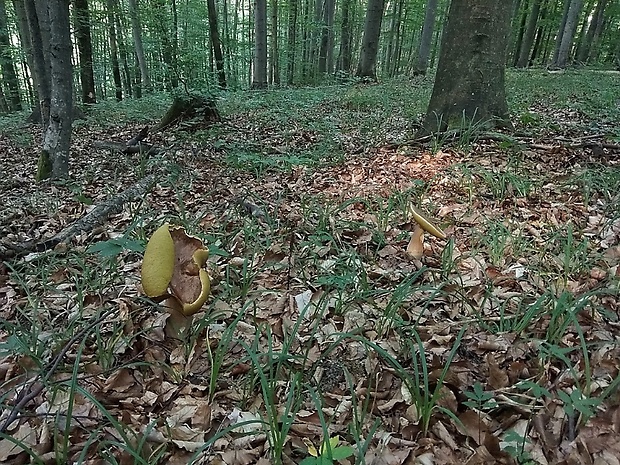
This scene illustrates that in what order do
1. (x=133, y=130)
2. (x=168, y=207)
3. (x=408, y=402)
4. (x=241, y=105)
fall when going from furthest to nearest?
(x=241, y=105) < (x=133, y=130) < (x=168, y=207) < (x=408, y=402)

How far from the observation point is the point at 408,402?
1.65m

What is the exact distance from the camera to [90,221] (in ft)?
11.4

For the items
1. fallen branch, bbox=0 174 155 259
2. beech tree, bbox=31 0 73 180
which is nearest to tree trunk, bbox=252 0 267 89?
beech tree, bbox=31 0 73 180

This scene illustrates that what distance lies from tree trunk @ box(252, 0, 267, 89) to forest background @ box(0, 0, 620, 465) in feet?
21.4

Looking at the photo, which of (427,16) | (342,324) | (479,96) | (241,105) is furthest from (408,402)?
(427,16)

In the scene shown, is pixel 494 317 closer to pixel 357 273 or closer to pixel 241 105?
pixel 357 273

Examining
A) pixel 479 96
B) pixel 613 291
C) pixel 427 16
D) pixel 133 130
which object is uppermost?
pixel 427 16

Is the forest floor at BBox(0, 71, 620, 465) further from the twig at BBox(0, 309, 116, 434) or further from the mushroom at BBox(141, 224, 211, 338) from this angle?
the mushroom at BBox(141, 224, 211, 338)

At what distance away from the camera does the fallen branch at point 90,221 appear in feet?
9.82

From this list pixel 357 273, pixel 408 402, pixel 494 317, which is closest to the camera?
pixel 408 402

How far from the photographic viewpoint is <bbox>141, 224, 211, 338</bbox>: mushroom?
1.68 meters

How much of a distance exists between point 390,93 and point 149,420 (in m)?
9.30

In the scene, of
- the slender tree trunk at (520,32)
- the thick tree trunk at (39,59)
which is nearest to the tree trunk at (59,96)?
the thick tree trunk at (39,59)

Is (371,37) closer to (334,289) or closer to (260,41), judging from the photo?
(260,41)
